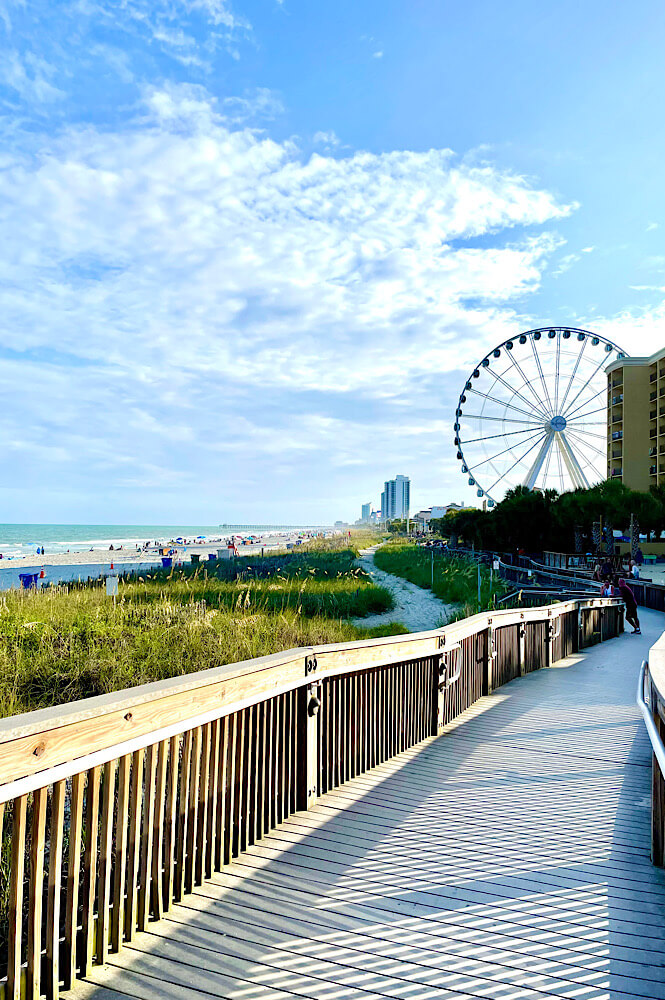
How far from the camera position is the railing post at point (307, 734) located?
407 centimetres

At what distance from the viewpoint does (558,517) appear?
47.4 metres

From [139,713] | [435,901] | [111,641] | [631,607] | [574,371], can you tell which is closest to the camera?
[139,713]

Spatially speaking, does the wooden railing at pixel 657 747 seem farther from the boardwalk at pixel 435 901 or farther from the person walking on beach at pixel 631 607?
the person walking on beach at pixel 631 607

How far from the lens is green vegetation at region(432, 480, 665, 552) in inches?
1603

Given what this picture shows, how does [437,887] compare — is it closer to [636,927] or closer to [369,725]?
[636,927]

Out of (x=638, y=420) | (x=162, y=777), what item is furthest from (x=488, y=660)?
(x=638, y=420)

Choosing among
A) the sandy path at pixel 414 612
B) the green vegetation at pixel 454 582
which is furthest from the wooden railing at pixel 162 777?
the green vegetation at pixel 454 582

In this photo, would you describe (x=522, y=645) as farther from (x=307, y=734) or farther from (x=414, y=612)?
(x=414, y=612)

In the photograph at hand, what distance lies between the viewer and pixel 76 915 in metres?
2.40

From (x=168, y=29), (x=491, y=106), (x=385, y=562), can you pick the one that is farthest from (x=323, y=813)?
(x=385, y=562)

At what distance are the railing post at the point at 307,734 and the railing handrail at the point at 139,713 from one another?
65 mm

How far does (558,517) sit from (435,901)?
47.1 m

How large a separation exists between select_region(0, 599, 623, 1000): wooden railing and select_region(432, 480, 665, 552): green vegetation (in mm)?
39060

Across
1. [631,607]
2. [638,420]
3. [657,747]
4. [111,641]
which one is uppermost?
[638,420]
